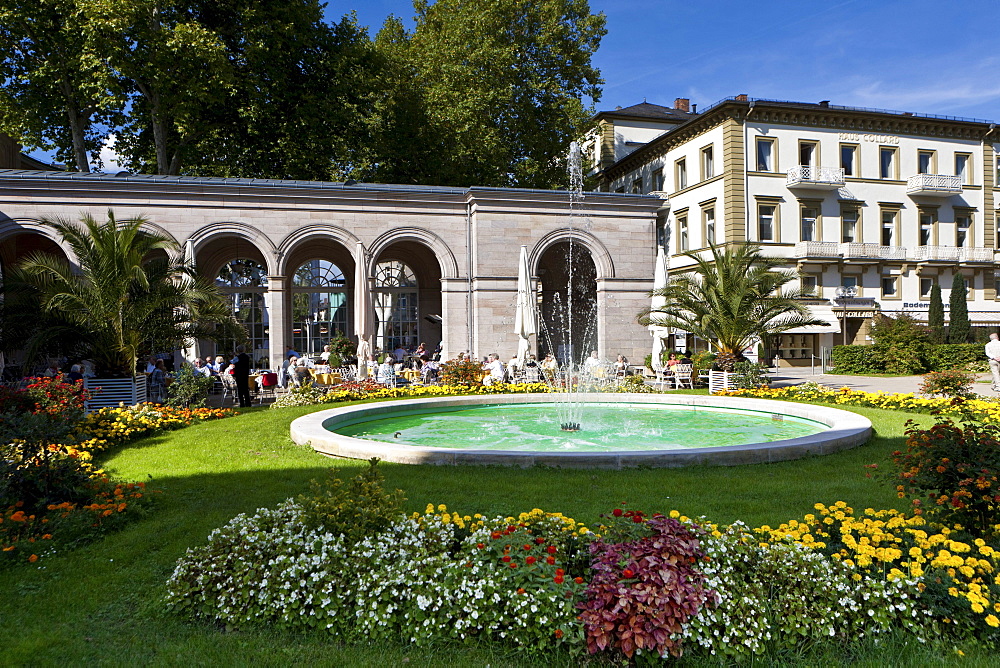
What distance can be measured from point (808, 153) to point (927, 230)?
8.06 meters

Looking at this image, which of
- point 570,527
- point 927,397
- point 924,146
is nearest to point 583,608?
point 570,527

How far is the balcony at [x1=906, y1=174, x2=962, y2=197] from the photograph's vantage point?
32.3m

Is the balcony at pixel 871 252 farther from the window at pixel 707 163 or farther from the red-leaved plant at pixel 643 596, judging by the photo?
the red-leaved plant at pixel 643 596

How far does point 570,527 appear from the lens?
4289 millimetres

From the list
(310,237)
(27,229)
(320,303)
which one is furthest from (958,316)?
(27,229)

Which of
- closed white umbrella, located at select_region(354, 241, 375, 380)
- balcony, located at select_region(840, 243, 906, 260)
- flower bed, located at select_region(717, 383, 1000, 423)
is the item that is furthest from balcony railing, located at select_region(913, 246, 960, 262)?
closed white umbrella, located at select_region(354, 241, 375, 380)

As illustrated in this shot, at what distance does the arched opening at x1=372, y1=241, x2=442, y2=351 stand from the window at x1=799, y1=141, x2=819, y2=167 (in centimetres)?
1921

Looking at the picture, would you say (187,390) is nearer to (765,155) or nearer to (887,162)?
(765,155)

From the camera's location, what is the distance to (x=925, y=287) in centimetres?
3341

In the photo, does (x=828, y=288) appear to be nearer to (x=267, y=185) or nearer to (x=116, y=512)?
(x=267, y=185)

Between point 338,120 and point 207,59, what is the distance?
5.59 m

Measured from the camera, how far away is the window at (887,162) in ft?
108

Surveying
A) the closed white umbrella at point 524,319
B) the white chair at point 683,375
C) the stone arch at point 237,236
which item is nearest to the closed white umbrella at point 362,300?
the stone arch at point 237,236

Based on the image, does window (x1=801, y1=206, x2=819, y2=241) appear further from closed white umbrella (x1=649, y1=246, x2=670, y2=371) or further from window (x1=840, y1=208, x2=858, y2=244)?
closed white umbrella (x1=649, y1=246, x2=670, y2=371)
